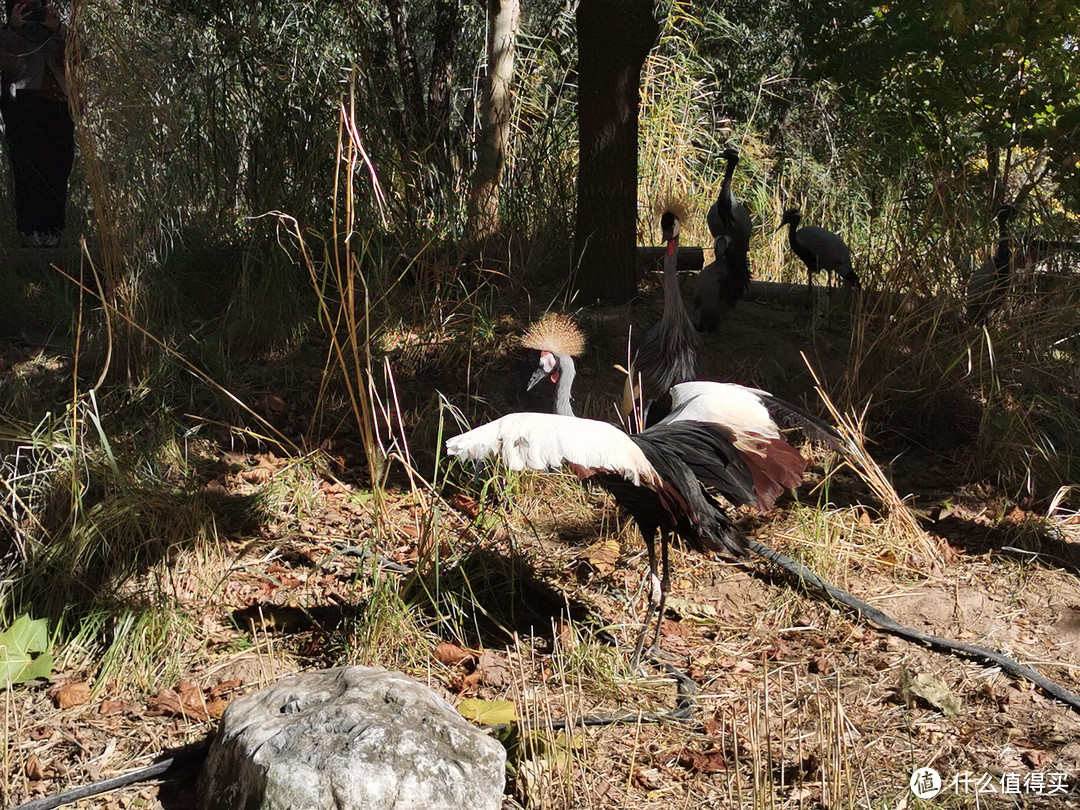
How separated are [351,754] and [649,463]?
1.37 meters

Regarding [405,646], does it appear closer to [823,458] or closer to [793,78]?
[823,458]

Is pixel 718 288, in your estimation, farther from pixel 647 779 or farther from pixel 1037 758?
pixel 647 779

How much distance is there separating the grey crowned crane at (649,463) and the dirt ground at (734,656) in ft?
1.15

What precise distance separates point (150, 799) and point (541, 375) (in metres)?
2.36

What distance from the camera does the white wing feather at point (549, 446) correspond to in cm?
311

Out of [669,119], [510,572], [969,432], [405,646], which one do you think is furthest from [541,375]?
[669,119]

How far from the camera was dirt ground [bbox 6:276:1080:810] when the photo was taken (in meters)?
2.92

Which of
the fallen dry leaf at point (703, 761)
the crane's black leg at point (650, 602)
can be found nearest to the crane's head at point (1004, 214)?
the crane's black leg at point (650, 602)

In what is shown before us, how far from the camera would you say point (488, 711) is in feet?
10.4

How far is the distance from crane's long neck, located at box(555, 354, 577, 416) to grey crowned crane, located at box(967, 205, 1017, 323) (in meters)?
→ 2.14

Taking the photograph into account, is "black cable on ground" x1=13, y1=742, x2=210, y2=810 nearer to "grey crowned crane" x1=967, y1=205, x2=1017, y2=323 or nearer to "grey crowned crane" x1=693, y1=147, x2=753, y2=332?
"grey crowned crane" x1=693, y1=147, x2=753, y2=332

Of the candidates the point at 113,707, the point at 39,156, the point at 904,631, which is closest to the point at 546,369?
the point at 904,631

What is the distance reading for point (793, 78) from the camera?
10.0 metres

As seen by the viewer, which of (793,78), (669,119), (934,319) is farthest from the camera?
(793,78)
